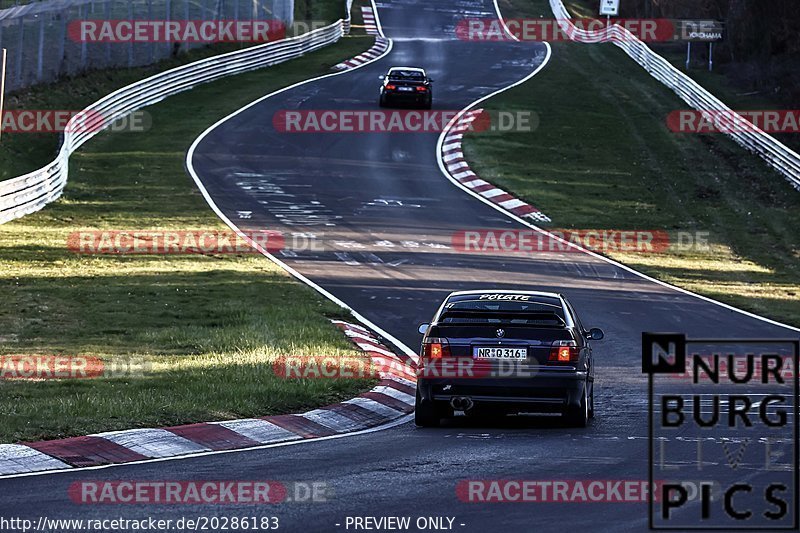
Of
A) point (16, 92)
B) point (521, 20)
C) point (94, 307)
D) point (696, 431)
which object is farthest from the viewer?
point (521, 20)

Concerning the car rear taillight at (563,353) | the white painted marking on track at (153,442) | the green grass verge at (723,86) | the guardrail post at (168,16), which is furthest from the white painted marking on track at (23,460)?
the guardrail post at (168,16)

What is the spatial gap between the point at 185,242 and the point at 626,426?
50.9ft

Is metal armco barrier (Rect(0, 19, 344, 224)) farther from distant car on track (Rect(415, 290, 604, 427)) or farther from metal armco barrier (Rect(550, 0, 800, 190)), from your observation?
distant car on track (Rect(415, 290, 604, 427))

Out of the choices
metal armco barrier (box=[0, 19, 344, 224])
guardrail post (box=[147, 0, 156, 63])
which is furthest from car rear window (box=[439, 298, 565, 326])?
guardrail post (box=[147, 0, 156, 63])

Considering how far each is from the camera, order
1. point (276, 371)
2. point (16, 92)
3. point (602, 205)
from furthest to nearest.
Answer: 1. point (16, 92)
2. point (602, 205)
3. point (276, 371)

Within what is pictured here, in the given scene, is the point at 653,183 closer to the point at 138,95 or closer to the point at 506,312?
the point at 138,95

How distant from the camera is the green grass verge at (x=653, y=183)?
2706 cm

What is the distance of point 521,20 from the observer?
230 feet

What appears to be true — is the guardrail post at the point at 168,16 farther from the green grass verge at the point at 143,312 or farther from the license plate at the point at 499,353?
the license plate at the point at 499,353

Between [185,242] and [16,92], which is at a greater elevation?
[16,92]

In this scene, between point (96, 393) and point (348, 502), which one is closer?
point (348, 502)

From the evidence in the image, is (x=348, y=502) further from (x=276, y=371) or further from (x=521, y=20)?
(x=521, y=20)

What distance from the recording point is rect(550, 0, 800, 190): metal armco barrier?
37031 mm

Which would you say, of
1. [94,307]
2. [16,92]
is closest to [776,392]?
[94,307]
